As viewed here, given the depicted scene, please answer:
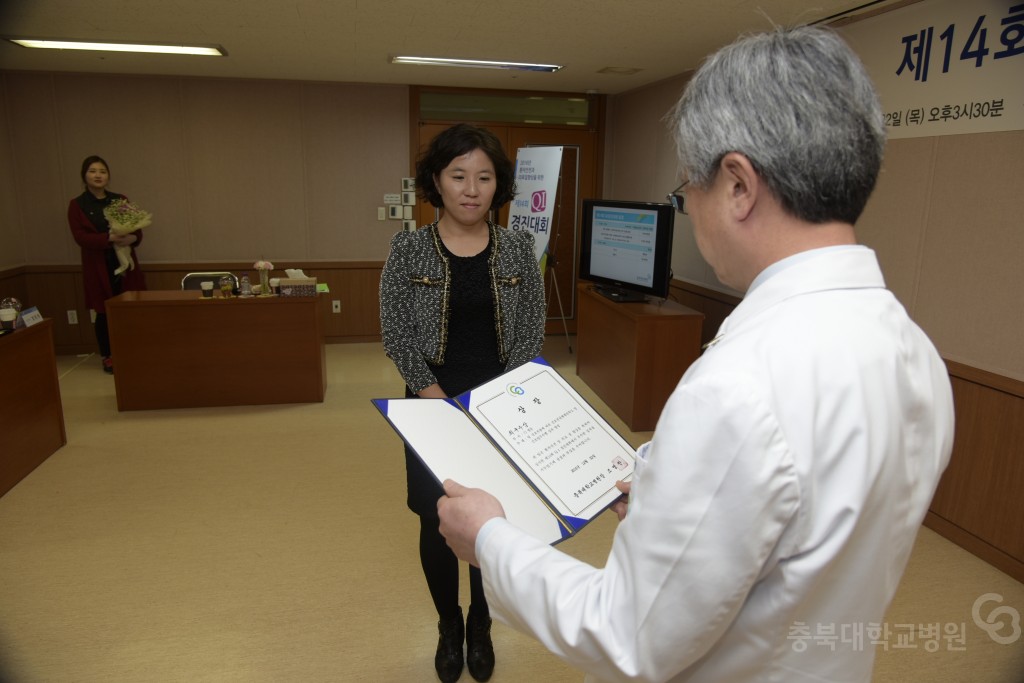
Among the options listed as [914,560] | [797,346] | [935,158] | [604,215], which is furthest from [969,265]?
[797,346]

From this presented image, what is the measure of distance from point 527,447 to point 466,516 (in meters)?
0.28

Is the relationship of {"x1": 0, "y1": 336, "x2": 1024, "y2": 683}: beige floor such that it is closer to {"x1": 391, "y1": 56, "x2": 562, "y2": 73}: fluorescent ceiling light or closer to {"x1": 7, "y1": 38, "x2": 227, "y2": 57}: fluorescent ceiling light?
{"x1": 7, "y1": 38, "x2": 227, "y2": 57}: fluorescent ceiling light

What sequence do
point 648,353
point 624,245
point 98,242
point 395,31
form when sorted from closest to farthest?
point 395,31
point 648,353
point 624,245
point 98,242

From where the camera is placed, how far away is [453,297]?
1850 mm

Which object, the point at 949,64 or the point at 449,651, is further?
the point at 949,64

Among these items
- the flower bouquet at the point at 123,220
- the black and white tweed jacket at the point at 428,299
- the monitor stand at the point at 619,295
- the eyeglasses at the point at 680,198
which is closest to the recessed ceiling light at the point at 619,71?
the eyeglasses at the point at 680,198

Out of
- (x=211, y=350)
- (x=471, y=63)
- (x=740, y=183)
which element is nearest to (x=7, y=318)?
(x=211, y=350)

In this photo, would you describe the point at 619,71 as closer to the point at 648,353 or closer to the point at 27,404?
the point at 648,353

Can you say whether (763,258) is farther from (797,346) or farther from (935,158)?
(935,158)

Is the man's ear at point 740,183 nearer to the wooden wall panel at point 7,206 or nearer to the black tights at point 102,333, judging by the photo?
the black tights at point 102,333

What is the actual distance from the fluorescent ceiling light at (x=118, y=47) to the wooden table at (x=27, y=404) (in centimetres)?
191

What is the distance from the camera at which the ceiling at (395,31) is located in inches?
129

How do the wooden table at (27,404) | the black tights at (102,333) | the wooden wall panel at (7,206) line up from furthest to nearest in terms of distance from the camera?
the wooden wall panel at (7,206)
the black tights at (102,333)
the wooden table at (27,404)

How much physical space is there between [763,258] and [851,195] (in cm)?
10
